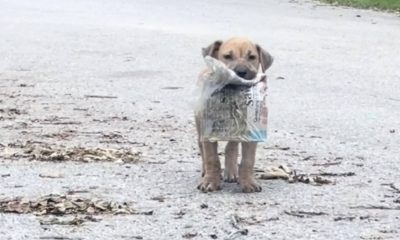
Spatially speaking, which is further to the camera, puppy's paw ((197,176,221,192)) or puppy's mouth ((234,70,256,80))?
puppy's paw ((197,176,221,192))

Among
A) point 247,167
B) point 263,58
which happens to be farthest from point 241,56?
point 247,167

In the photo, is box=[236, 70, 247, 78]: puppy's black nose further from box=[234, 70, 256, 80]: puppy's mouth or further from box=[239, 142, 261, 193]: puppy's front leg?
box=[239, 142, 261, 193]: puppy's front leg

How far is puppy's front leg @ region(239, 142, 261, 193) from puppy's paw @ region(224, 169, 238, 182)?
0.72 feet

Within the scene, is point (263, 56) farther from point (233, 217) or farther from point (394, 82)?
point (394, 82)

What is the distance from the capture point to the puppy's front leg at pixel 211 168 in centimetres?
524

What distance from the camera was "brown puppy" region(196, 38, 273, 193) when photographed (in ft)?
16.7

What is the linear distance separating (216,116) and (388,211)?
971 mm

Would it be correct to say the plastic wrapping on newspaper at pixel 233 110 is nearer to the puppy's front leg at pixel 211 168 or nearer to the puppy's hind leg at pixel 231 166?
the puppy's front leg at pixel 211 168

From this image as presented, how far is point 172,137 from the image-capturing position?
7.00m

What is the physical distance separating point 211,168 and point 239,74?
1.71ft

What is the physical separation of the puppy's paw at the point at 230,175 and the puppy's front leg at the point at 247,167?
0.72 ft

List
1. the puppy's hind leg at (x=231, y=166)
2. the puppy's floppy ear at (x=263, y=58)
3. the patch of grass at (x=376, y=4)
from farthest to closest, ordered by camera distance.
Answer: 1. the patch of grass at (x=376, y=4)
2. the puppy's hind leg at (x=231, y=166)
3. the puppy's floppy ear at (x=263, y=58)

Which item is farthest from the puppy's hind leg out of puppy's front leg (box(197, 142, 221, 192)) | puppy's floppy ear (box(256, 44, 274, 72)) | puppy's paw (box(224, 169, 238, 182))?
puppy's floppy ear (box(256, 44, 274, 72))

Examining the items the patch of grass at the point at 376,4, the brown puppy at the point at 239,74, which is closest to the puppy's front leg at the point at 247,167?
the brown puppy at the point at 239,74
